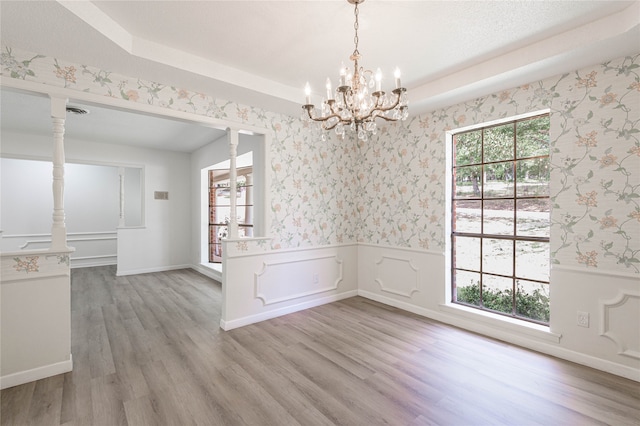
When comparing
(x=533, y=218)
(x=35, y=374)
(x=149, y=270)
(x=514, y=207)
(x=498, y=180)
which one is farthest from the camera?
(x=149, y=270)

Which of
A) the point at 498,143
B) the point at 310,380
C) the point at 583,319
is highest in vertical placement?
the point at 498,143

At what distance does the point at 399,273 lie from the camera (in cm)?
389

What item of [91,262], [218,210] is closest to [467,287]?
[218,210]

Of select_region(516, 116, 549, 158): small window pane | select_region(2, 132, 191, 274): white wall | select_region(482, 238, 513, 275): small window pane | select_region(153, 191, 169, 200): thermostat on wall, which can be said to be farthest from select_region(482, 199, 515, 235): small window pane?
select_region(153, 191, 169, 200): thermostat on wall

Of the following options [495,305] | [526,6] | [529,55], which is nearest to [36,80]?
[526,6]

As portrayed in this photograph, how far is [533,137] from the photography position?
289cm

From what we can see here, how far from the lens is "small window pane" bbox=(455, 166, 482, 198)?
10.8ft

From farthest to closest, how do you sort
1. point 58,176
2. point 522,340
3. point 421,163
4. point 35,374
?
point 421,163 < point 522,340 < point 58,176 < point 35,374

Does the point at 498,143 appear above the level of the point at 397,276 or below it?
above

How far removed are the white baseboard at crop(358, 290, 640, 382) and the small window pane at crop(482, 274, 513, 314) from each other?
0.87 ft

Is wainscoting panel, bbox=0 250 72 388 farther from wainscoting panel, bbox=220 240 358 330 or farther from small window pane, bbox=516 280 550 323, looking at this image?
small window pane, bbox=516 280 550 323

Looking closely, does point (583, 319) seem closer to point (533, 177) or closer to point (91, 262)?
point (533, 177)

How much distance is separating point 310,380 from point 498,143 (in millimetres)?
3023

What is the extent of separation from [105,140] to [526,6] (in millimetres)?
6550
